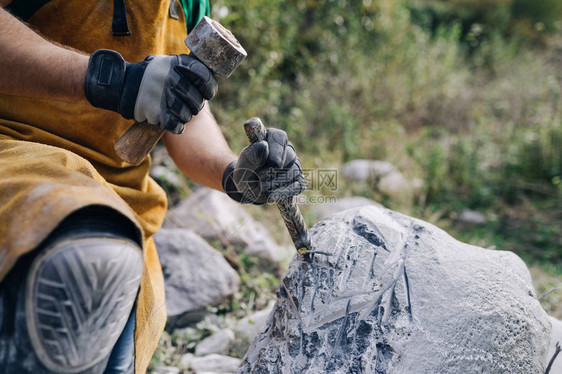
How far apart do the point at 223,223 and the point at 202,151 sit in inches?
62.4

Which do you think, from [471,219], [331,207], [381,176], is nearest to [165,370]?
[331,207]

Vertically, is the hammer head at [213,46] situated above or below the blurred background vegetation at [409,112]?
above

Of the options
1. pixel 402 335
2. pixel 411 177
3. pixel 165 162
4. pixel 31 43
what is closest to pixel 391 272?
pixel 402 335

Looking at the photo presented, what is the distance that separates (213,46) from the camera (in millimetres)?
1415

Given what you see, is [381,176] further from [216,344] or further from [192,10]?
[192,10]

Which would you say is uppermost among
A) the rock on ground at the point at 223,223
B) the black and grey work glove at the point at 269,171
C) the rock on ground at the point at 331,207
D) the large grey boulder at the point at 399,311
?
the black and grey work glove at the point at 269,171

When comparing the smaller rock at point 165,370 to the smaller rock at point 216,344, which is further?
the smaller rock at point 216,344

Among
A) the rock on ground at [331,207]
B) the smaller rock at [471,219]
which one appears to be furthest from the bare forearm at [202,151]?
the smaller rock at [471,219]

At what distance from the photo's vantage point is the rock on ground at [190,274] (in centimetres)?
276

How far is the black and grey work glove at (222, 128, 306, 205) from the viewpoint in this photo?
150 cm

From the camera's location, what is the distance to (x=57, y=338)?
972mm

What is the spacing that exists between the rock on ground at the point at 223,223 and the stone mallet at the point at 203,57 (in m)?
1.68

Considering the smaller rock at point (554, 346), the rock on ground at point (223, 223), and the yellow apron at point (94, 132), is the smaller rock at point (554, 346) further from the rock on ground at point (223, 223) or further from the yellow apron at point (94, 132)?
the rock on ground at point (223, 223)

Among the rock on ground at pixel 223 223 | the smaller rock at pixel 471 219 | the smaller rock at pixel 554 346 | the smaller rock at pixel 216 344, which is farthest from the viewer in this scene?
the smaller rock at pixel 471 219
